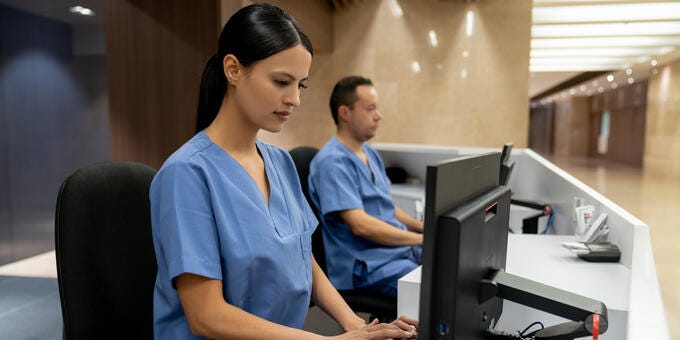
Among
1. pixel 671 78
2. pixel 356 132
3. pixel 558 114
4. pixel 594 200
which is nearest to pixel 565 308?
pixel 594 200

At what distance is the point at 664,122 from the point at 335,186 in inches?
505

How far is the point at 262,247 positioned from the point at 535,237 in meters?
1.21

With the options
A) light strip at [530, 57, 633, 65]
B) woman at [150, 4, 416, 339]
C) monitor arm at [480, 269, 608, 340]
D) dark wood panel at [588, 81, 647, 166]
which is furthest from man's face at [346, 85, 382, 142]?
dark wood panel at [588, 81, 647, 166]

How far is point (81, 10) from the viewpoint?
3.88 meters

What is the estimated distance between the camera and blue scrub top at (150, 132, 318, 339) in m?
0.91

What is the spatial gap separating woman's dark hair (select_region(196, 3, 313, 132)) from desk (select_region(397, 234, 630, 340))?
64 centimetres

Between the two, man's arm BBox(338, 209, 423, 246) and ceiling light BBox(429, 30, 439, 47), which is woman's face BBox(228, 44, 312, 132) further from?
ceiling light BBox(429, 30, 439, 47)

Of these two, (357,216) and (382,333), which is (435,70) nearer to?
(357,216)

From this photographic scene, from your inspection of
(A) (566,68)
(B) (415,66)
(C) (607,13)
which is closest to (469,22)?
(B) (415,66)

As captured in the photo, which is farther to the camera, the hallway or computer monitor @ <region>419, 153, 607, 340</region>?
the hallway

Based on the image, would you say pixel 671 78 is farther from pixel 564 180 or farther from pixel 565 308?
pixel 565 308

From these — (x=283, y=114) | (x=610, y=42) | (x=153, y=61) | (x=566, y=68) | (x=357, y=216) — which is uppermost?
(x=610, y=42)

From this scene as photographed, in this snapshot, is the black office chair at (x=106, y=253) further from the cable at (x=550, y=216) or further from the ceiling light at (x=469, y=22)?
the ceiling light at (x=469, y=22)

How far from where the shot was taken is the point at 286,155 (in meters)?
1.31
